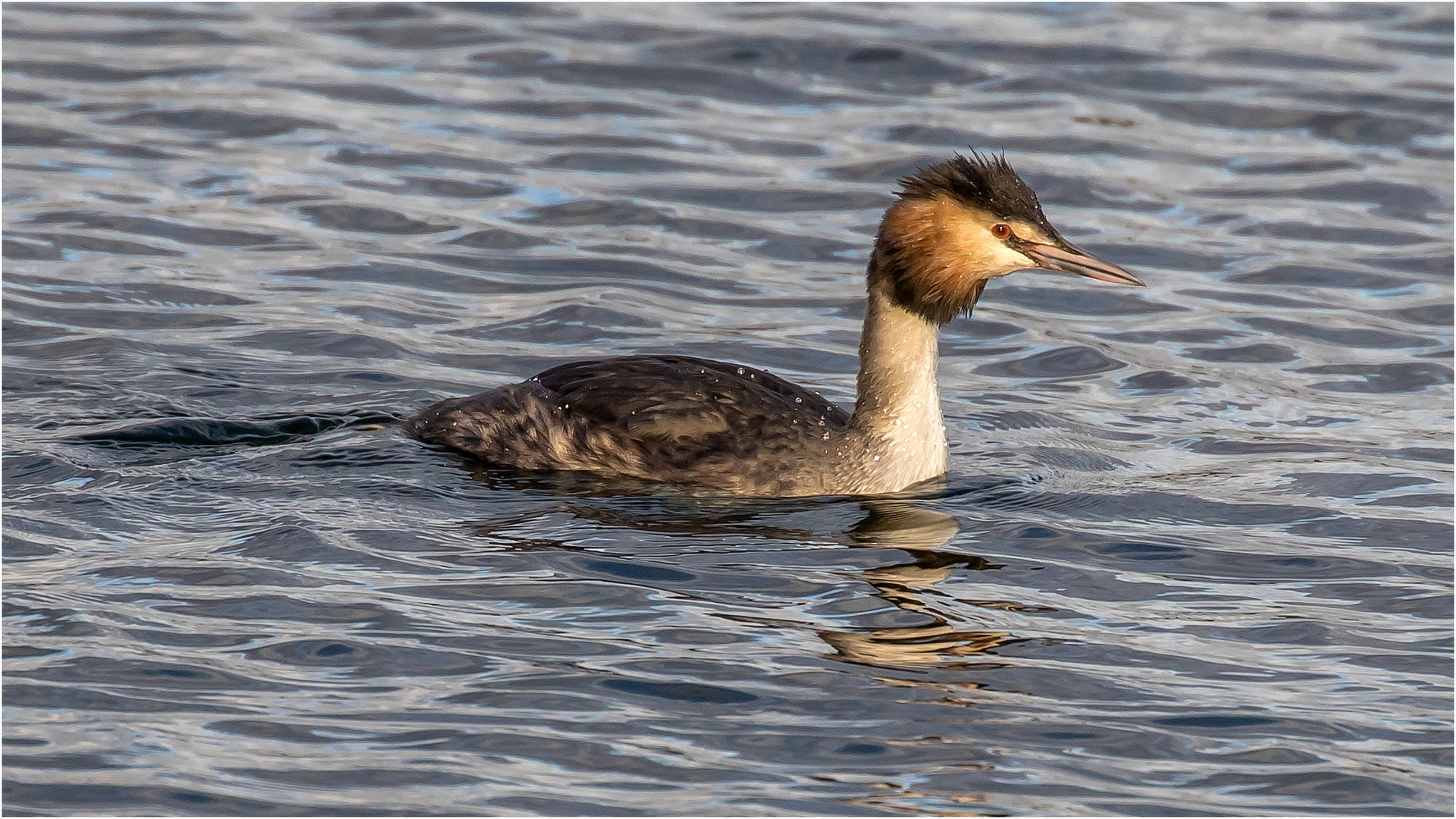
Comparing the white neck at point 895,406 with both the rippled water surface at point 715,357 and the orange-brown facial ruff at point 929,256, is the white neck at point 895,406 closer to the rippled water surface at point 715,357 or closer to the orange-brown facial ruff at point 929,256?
the orange-brown facial ruff at point 929,256

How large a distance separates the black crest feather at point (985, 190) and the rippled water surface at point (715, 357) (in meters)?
1.31

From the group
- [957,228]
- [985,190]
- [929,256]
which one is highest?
[985,190]

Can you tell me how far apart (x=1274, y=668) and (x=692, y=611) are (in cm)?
214

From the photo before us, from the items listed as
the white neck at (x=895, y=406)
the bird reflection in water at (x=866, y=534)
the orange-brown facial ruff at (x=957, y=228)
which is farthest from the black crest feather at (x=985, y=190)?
the bird reflection in water at (x=866, y=534)

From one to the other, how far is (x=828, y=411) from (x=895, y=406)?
1.28 ft

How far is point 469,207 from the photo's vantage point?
13812mm

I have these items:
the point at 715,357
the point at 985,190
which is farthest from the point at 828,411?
the point at 715,357

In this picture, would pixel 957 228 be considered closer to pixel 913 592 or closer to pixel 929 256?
pixel 929 256

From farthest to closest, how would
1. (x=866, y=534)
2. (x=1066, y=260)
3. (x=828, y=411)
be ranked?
1. (x=828, y=411)
2. (x=1066, y=260)
3. (x=866, y=534)

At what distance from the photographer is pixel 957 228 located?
9039mm

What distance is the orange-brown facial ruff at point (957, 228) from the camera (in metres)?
9.02

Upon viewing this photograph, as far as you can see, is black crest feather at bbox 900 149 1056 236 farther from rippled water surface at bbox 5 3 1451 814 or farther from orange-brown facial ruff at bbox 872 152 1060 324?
rippled water surface at bbox 5 3 1451 814

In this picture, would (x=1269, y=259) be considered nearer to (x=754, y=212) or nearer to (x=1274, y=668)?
(x=754, y=212)

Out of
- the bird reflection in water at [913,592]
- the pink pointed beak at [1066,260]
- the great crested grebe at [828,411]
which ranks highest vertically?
the pink pointed beak at [1066,260]
